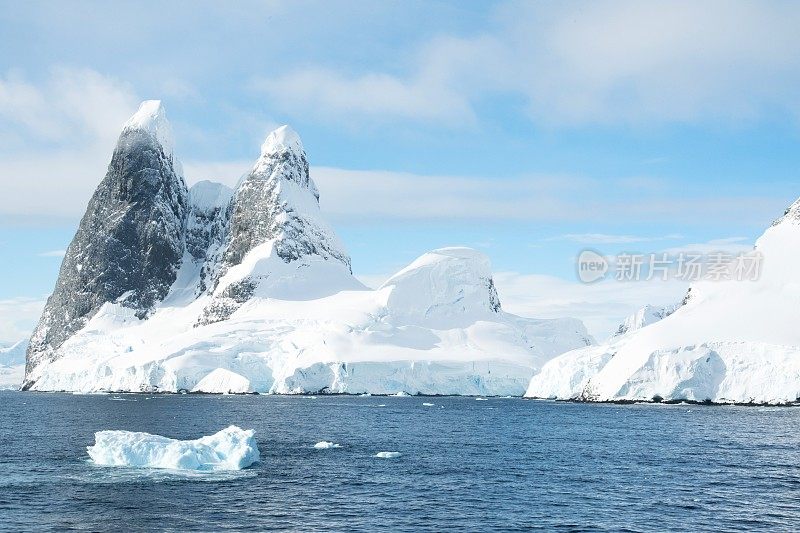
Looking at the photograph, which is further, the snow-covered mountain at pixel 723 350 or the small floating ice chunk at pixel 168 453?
the snow-covered mountain at pixel 723 350

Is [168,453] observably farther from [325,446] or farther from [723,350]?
[723,350]

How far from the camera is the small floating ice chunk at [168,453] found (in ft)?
197

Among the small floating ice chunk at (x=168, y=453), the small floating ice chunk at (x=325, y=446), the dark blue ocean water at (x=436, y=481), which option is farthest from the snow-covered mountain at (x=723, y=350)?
the small floating ice chunk at (x=168, y=453)

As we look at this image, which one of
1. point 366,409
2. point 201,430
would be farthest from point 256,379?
point 201,430

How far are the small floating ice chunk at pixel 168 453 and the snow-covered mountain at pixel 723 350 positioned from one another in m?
92.4

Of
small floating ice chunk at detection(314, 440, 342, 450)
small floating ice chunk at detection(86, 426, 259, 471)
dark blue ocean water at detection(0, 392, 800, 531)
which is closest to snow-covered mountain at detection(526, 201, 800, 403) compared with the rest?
dark blue ocean water at detection(0, 392, 800, 531)

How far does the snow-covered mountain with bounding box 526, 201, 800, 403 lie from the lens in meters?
129

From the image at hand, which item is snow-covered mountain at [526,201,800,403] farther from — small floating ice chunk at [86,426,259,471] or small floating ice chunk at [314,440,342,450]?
small floating ice chunk at [86,426,259,471]

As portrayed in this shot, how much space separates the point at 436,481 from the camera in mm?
55594

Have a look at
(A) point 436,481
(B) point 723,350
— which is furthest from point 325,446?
(B) point 723,350

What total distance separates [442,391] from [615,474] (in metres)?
138

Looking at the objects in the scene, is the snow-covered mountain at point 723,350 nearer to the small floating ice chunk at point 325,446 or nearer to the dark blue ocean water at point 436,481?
the dark blue ocean water at point 436,481

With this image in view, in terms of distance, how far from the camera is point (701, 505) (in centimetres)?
4753

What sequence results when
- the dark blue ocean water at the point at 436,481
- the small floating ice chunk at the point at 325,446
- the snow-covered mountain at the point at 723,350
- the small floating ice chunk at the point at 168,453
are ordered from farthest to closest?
the snow-covered mountain at the point at 723,350 → the small floating ice chunk at the point at 325,446 → the small floating ice chunk at the point at 168,453 → the dark blue ocean water at the point at 436,481
